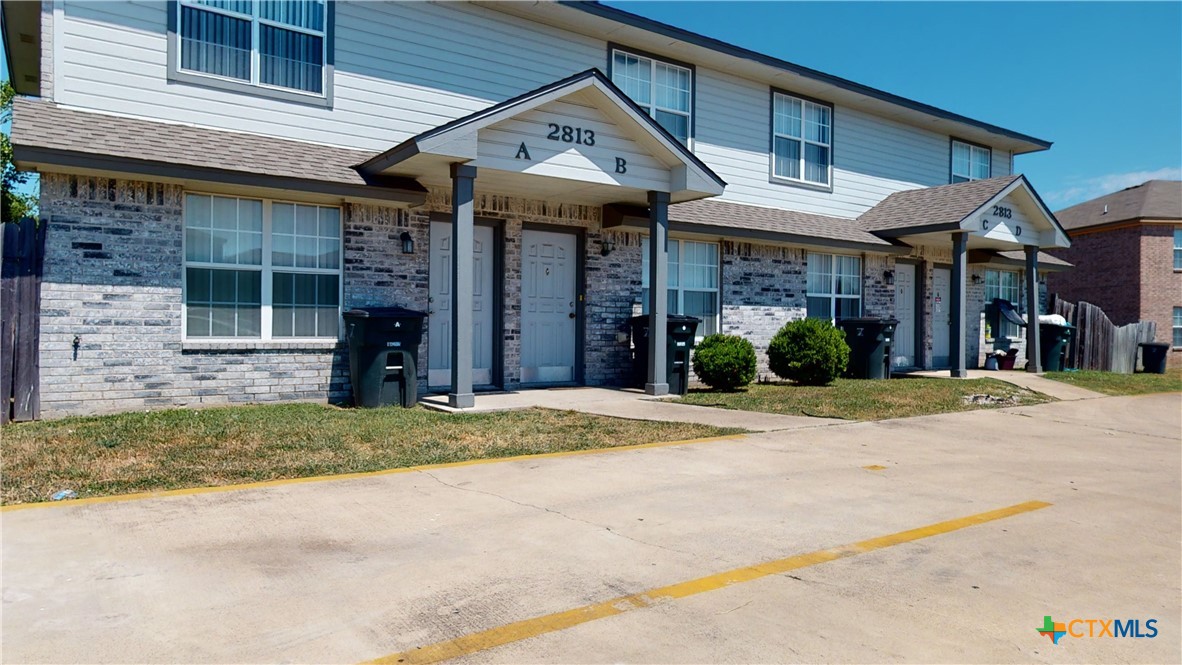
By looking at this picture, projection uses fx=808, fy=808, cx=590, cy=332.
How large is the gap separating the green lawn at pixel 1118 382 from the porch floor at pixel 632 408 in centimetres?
951

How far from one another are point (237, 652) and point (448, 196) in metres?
9.34

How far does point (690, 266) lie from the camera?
50.1ft

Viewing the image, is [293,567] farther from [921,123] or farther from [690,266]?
[921,123]

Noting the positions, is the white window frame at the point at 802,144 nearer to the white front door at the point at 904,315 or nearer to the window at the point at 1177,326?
the white front door at the point at 904,315

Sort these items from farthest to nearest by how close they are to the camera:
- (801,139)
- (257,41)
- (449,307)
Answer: (801,139) < (449,307) < (257,41)

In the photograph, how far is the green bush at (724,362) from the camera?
13375 mm

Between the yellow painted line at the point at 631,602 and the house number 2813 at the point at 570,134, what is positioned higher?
the house number 2813 at the point at 570,134

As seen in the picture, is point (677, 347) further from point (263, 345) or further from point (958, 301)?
point (958, 301)

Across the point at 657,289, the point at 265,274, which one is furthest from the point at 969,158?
the point at 265,274

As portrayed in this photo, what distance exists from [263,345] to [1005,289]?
1949 cm

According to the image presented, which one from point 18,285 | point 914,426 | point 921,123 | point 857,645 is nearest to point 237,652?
point 857,645

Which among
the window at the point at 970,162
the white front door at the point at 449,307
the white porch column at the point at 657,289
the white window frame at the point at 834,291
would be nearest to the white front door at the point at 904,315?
the white window frame at the point at 834,291

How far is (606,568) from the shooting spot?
457cm

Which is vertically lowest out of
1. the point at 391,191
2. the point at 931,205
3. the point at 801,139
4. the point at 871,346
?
the point at 871,346
